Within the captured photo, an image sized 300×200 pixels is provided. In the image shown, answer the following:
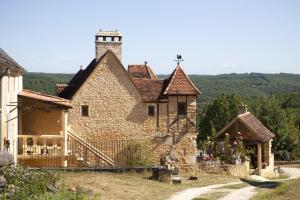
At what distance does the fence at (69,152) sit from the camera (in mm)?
27688

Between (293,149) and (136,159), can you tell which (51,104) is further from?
(293,149)

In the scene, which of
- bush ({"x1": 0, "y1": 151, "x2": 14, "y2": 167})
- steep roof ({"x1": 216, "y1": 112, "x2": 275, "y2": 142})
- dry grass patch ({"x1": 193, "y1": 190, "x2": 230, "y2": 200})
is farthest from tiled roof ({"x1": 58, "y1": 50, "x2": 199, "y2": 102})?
bush ({"x1": 0, "y1": 151, "x2": 14, "y2": 167})

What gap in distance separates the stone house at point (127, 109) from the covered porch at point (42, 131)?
200cm

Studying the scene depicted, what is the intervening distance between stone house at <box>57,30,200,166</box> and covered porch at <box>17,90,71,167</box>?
200cm

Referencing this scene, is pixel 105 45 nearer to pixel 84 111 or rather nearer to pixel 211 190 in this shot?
pixel 84 111

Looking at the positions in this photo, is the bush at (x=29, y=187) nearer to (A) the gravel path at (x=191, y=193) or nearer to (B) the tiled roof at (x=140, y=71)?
(A) the gravel path at (x=191, y=193)

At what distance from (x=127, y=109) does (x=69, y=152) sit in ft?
16.2

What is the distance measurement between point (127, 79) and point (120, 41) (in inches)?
103

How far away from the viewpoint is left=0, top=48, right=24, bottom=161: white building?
76.0 ft

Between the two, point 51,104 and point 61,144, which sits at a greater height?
point 51,104

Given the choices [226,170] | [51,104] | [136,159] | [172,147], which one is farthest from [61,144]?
[226,170]

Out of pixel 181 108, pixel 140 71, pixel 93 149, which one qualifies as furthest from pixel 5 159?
pixel 140 71

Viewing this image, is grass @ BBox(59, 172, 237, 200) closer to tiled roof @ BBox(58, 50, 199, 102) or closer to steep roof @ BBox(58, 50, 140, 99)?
tiled roof @ BBox(58, 50, 199, 102)

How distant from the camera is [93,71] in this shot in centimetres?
3244
